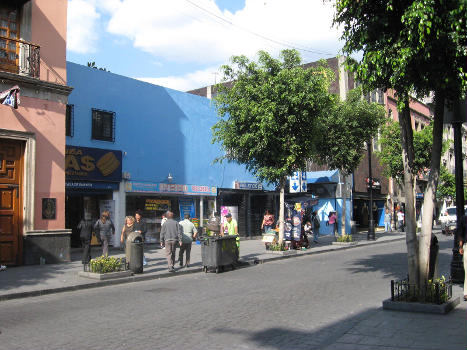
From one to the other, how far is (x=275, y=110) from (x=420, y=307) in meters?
11.1

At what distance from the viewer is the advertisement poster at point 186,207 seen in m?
22.4

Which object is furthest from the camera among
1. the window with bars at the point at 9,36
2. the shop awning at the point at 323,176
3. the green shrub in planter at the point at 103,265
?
the shop awning at the point at 323,176

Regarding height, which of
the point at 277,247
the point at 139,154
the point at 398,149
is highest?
the point at 398,149

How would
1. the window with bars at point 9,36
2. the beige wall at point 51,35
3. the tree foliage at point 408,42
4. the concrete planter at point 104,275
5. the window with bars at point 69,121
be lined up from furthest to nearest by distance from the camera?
the window with bars at point 69,121 → the beige wall at point 51,35 → the window with bars at point 9,36 → the concrete planter at point 104,275 → the tree foliage at point 408,42

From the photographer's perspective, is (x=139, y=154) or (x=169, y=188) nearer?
(x=139, y=154)

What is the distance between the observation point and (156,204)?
21.3 metres

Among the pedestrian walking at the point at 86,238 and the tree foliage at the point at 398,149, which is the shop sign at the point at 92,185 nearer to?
the pedestrian walking at the point at 86,238

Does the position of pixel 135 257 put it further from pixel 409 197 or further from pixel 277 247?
pixel 409 197

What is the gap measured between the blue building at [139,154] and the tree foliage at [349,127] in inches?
214

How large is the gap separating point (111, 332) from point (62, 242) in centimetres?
921

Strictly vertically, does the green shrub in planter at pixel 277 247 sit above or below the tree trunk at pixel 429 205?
below

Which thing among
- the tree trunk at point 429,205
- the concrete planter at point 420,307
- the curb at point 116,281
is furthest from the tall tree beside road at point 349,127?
the concrete planter at point 420,307

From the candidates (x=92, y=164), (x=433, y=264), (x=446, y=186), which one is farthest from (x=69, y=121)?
(x=446, y=186)

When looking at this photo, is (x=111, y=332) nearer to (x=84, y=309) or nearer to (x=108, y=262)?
(x=84, y=309)
